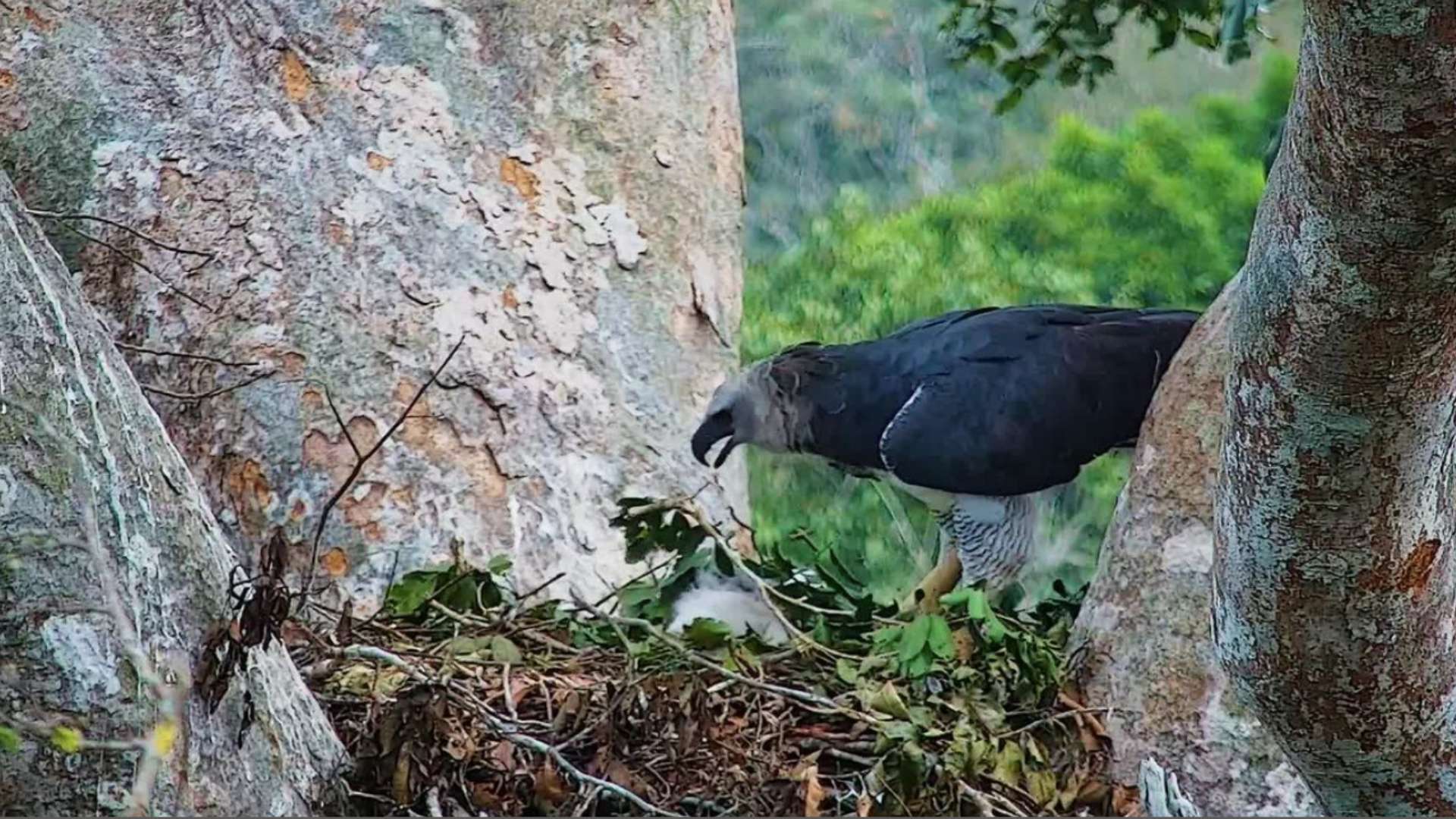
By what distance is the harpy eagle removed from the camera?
11.4ft

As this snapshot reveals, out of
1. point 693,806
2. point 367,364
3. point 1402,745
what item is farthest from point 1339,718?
point 367,364

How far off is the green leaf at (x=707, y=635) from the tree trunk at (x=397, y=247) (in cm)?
59

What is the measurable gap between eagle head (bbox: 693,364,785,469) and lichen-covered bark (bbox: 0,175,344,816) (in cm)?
176

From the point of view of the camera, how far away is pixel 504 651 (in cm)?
249

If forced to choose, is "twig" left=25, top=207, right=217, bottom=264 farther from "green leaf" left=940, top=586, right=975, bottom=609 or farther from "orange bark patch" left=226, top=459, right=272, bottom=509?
"green leaf" left=940, top=586, right=975, bottom=609

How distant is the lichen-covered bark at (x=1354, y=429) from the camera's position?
1.19m

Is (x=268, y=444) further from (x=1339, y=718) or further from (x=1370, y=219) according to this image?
(x=1370, y=219)

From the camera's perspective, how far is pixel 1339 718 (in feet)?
5.09

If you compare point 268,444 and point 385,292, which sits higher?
point 385,292

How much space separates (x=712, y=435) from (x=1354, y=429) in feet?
7.11

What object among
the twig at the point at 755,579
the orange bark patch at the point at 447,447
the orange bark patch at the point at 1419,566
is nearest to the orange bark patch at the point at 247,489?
the orange bark patch at the point at 447,447

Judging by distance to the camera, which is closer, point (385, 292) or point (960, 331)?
point (385, 292)

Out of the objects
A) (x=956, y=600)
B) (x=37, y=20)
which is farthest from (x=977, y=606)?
(x=37, y=20)

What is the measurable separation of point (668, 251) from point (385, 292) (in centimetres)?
56
